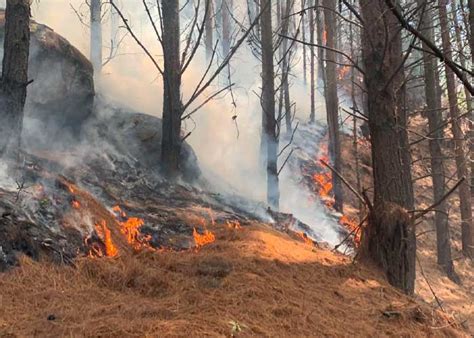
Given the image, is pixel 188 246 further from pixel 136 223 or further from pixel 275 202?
pixel 275 202

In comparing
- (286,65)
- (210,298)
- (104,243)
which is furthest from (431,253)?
(210,298)

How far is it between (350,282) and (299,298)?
1012mm

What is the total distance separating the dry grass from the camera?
3.62 metres

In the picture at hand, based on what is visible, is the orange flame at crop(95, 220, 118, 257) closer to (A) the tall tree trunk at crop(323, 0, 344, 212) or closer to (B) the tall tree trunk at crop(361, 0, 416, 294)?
(B) the tall tree trunk at crop(361, 0, 416, 294)

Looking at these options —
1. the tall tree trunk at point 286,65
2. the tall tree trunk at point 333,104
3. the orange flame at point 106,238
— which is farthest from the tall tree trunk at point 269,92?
the orange flame at point 106,238

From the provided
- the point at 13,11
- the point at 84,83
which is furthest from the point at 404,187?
the point at 84,83

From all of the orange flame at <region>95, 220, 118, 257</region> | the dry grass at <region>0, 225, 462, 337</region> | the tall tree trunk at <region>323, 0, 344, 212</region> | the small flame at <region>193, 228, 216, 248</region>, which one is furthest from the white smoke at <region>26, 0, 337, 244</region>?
the dry grass at <region>0, 225, 462, 337</region>

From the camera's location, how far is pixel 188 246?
23.0 ft

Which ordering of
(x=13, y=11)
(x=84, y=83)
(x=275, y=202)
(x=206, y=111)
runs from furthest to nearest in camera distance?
(x=206, y=111), (x=275, y=202), (x=84, y=83), (x=13, y=11)

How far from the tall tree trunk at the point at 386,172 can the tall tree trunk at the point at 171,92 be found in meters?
5.16

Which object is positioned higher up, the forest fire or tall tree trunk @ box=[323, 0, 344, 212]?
tall tree trunk @ box=[323, 0, 344, 212]

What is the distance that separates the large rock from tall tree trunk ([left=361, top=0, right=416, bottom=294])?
6.67m

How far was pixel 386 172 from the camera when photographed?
5848 millimetres

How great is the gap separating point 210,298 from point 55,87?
7689 mm
